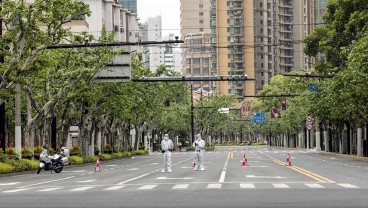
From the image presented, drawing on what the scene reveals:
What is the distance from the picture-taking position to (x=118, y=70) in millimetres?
56062

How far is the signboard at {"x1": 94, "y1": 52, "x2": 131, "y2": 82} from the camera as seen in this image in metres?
55.3

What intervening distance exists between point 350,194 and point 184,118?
115 meters

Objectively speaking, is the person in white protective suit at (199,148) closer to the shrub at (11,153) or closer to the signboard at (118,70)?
the shrub at (11,153)

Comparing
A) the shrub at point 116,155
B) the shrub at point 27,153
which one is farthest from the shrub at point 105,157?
the shrub at point 27,153

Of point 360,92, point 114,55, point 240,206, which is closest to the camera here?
point 240,206

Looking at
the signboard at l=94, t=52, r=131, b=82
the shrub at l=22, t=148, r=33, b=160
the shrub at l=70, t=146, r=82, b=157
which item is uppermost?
the signboard at l=94, t=52, r=131, b=82

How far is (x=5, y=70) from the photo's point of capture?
44.8 meters

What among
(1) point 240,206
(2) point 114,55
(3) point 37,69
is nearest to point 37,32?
(3) point 37,69

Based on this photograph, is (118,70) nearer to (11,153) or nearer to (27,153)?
(27,153)

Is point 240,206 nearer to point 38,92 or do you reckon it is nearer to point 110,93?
point 38,92

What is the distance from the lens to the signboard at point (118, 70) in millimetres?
55312

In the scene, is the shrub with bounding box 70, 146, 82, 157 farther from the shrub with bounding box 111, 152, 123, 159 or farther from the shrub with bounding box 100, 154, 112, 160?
the shrub with bounding box 111, 152, 123, 159

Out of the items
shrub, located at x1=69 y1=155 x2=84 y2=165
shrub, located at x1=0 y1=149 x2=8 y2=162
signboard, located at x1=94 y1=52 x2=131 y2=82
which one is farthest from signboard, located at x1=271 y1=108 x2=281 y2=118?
shrub, located at x1=0 y1=149 x2=8 y2=162

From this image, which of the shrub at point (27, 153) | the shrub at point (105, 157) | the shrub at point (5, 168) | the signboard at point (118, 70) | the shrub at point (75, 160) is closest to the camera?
the shrub at point (5, 168)
